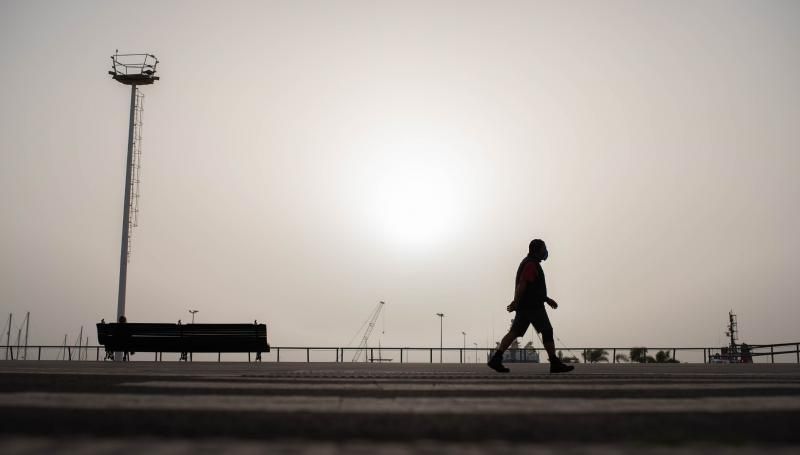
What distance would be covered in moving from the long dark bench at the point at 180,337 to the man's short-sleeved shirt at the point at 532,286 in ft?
41.3

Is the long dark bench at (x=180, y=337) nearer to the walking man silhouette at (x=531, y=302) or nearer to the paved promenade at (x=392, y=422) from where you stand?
the walking man silhouette at (x=531, y=302)

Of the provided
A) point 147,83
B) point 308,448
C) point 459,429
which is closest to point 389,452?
point 308,448

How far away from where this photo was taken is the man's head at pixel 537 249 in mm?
13102

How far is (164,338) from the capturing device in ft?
78.8

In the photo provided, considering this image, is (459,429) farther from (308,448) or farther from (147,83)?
(147,83)

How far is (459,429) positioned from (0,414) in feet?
7.88

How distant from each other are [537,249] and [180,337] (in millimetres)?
14343

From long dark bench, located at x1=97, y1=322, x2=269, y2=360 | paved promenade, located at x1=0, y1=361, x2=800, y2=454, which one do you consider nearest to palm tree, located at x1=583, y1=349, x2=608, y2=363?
long dark bench, located at x1=97, y1=322, x2=269, y2=360

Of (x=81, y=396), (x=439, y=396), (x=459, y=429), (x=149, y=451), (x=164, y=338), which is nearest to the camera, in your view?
(x=149, y=451)

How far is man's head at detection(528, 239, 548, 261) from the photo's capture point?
1310 centimetres

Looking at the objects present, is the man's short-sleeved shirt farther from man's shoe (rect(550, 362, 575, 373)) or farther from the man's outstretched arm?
man's shoe (rect(550, 362, 575, 373))

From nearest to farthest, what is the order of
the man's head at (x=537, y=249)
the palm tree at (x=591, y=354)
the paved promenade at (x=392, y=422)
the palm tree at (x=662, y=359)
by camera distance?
1. the paved promenade at (x=392, y=422)
2. the man's head at (x=537, y=249)
3. the palm tree at (x=591, y=354)
4. the palm tree at (x=662, y=359)

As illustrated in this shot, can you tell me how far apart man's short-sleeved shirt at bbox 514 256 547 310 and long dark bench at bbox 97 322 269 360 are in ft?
41.3

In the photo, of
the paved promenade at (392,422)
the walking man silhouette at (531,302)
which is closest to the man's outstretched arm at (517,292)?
the walking man silhouette at (531,302)
